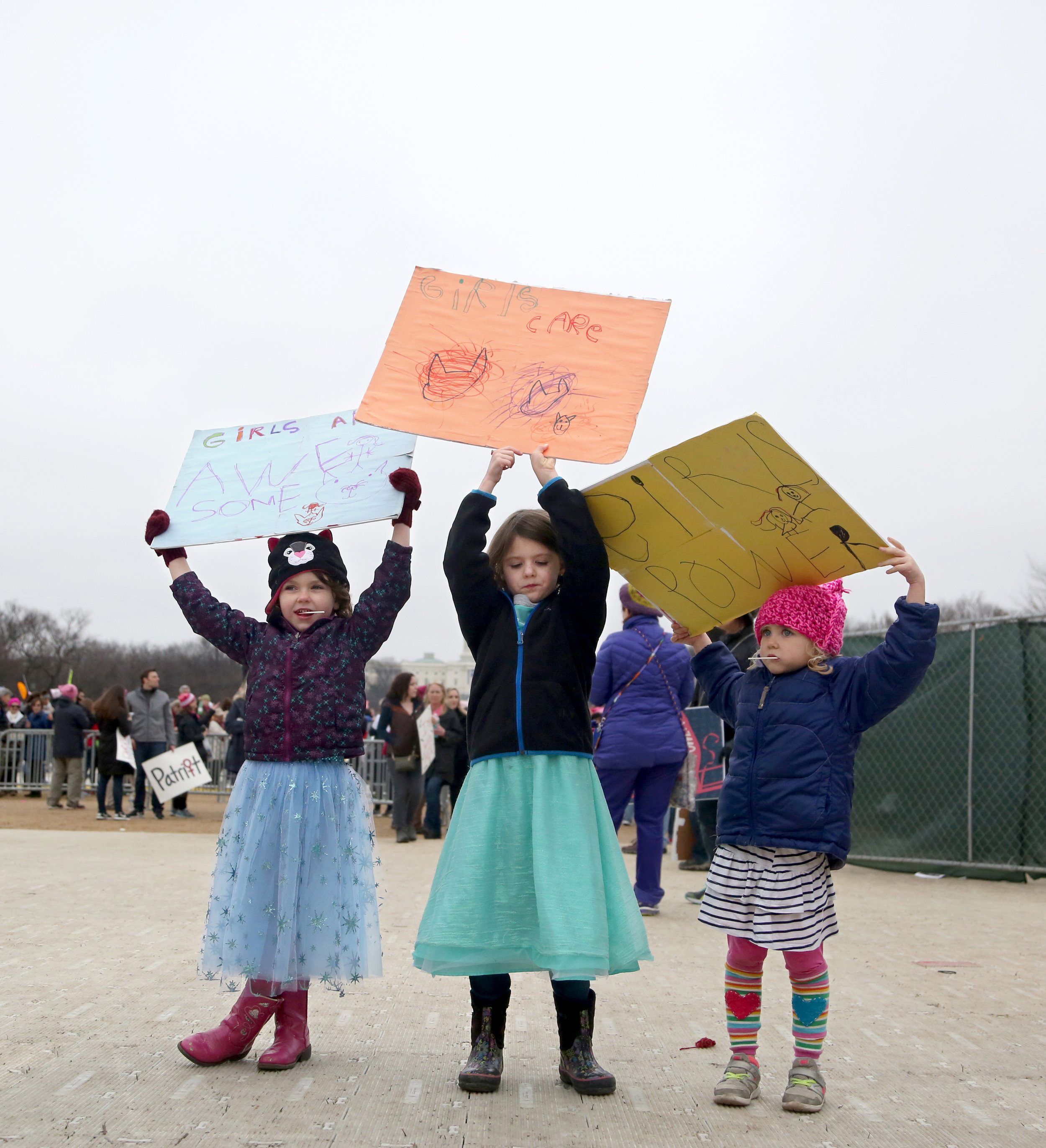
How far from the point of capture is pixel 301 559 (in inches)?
146

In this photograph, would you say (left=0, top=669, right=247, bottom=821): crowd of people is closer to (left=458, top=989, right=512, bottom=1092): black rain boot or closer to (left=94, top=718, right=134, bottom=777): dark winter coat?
(left=94, top=718, right=134, bottom=777): dark winter coat

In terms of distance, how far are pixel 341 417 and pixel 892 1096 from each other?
2.78 m

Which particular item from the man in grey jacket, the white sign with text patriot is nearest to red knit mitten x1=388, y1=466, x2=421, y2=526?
the man in grey jacket

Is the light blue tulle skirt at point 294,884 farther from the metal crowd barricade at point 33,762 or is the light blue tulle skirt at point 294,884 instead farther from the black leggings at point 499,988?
the metal crowd barricade at point 33,762

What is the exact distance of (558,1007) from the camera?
3.26 meters

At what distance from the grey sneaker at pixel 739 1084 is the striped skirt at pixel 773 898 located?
1.08 ft

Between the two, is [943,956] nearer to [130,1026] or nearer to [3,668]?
[130,1026]

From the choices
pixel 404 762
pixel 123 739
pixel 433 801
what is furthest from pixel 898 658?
pixel 123 739

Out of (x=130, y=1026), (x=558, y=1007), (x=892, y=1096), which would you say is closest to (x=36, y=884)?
(x=130, y=1026)

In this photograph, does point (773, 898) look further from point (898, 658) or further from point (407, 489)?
point (407, 489)

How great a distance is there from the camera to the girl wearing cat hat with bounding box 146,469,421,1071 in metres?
3.38

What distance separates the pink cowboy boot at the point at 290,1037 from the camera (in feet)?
10.9

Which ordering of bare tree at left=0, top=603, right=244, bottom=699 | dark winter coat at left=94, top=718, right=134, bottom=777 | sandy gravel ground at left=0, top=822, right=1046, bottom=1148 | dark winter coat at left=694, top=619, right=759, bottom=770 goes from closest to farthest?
sandy gravel ground at left=0, top=822, right=1046, bottom=1148, dark winter coat at left=694, top=619, right=759, bottom=770, dark winter coat at left=94, top=718, right=134, bottom=777, bare tree at left=0, top=603, right=244, bottom=699

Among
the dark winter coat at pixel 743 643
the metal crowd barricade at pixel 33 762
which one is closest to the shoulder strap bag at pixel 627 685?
the dark winter coat at pixel 743 643
